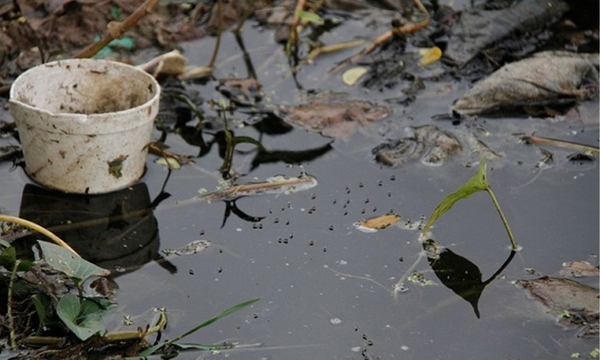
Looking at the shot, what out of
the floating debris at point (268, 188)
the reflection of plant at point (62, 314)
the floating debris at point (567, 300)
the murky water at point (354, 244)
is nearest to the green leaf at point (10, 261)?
the reflection of plant at point (62, 314)

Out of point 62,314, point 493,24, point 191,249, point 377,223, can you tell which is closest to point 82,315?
point 62,314

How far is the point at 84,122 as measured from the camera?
315 cm

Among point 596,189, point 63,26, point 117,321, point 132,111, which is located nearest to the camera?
point 117,321

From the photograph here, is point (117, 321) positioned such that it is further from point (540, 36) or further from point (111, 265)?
point (540, 36)

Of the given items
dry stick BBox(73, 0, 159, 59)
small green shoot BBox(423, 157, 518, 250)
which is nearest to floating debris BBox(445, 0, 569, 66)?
small green shoot BBox(423, 157, 518, 250)

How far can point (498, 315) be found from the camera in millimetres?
2842

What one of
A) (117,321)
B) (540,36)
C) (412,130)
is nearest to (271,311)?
(117,321)

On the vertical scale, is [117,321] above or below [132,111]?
below

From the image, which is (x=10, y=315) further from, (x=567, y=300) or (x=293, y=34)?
(x=293, y=34)

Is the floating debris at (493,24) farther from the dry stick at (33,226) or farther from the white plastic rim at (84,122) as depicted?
the dry stick at (33,226)

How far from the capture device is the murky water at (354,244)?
8.93 ft

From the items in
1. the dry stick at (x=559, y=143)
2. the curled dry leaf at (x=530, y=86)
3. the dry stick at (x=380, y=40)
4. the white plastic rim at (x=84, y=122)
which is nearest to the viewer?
the white plastic rim at (x=84, y=122)

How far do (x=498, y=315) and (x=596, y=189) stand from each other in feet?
3.15

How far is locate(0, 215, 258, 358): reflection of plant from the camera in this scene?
8.27 feet
